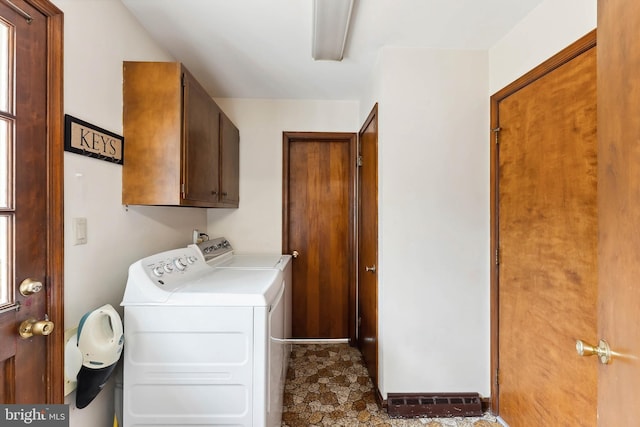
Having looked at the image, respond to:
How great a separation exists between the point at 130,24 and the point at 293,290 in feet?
7.64

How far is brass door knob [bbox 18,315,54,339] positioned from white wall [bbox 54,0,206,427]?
15 centimetres

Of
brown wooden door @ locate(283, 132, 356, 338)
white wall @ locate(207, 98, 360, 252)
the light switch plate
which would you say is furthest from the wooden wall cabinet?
brown wooden door @ locate(283, 132, 356, 338)

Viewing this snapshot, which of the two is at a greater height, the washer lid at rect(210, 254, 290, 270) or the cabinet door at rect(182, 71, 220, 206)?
the cabinet door at rect(182, 71, 220, 206)

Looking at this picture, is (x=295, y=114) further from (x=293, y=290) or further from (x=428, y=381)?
(x=428, y=381)

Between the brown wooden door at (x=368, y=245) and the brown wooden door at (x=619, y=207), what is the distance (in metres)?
1.27

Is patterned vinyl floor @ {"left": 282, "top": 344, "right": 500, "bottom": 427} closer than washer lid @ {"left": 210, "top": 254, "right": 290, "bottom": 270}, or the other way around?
patterned vinyl floor @ {"left": 282, "top": 344, "right": 500, "bottom": 427}

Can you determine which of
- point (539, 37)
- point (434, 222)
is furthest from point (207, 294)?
point (539, 37)

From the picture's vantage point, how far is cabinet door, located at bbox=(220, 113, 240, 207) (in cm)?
218

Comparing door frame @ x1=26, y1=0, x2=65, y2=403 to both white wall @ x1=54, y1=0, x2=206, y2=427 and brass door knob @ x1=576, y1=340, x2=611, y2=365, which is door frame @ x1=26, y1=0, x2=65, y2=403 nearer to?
white wall @ x1=54, y1=0, x2=206, y2=427

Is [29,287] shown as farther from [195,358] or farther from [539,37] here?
[539,37]

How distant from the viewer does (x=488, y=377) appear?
5.95 ft

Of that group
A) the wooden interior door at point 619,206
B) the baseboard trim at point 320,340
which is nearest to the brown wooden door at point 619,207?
the wooden interior door at point 619,206

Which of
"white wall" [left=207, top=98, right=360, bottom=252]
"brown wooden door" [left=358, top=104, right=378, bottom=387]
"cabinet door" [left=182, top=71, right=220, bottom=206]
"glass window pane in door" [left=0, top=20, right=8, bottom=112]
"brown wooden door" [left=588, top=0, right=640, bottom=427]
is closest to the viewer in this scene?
"brown wooden door" [left=588, top=0, right=640, bottom=427]

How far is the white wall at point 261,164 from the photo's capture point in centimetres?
272
